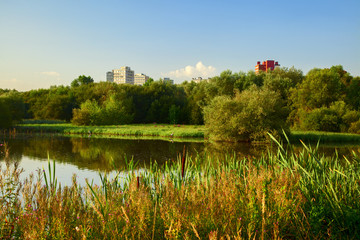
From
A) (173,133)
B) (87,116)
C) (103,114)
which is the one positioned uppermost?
(103,114)

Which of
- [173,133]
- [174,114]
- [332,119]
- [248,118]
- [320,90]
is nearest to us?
[248,118]

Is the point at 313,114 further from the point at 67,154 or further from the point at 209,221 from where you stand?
the point at 209,221

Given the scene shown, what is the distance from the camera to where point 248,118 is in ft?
84.8

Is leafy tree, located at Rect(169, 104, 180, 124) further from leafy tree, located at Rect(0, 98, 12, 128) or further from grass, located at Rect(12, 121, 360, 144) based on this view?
leafy tree, located at Rect(0, 98, 12, 128)

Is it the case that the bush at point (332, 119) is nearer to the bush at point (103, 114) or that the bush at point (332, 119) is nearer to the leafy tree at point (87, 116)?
the bush at point (103, 114)

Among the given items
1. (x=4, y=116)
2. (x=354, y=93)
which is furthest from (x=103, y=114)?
(x=354, y=93)

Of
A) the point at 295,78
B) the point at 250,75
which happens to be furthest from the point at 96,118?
the point at 295,78

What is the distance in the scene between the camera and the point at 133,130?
35719 mm

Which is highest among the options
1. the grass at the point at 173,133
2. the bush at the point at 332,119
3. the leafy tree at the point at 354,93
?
the leafy tree at the point at 354,93

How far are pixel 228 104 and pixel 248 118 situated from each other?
216cm

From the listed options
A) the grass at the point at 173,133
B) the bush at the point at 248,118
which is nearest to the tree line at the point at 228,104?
the bush at the point at 248,118

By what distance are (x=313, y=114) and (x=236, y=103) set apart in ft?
44.5

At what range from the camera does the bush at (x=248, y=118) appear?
2561 centimetres

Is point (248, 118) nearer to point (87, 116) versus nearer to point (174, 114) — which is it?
point (174, 114)
